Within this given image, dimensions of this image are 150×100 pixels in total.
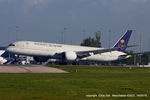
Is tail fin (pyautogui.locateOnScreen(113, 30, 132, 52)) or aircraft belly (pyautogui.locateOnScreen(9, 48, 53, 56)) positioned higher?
tail fin (pyautogui.locateOnScreen(113, 30, 132, 52))

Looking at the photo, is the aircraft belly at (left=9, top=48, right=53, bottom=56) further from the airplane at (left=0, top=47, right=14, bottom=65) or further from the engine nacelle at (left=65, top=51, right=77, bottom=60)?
the airplane at (left=0, top=47, right=14, bottom=65)

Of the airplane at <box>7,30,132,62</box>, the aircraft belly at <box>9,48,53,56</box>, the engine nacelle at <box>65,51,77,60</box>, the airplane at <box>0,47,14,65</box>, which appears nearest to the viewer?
the aircraft belly at <box>9,48,53,56</box>

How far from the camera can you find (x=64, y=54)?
3039 inches

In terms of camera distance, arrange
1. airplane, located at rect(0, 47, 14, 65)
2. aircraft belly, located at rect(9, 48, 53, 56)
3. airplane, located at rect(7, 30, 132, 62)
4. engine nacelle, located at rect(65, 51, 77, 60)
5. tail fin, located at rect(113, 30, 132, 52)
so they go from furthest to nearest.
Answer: airplane, located at rect(0, 47, 14, 65) → tail fin, located at rect(113, 30, 132, 52) → engine nacelle, located at rect(65, 51, 77, 60) → airplane, located at rect(7, 30, 132, 62) → aircraft belly, located at rect(9, 48, 53, 56)

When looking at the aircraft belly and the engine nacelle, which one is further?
the engine nacelle

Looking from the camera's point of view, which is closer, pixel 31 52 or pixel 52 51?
pixel 31 52

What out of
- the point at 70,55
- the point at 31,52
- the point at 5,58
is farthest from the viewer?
the point at 5,58

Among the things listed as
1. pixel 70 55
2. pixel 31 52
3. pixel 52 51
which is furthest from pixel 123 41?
pixel 31 52

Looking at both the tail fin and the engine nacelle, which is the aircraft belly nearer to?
the engine nacelle

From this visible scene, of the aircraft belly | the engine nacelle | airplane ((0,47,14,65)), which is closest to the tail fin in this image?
the engine nacelle

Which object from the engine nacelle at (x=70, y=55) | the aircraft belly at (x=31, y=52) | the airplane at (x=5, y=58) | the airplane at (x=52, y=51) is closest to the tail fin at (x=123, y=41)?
the airplane at (x=52, y=51)

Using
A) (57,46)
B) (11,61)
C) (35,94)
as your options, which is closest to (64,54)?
(57,46)

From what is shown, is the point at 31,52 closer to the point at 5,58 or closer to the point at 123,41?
the point at 123,41

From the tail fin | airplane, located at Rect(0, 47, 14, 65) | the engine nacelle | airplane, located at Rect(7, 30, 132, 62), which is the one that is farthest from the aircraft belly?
the tail fin
